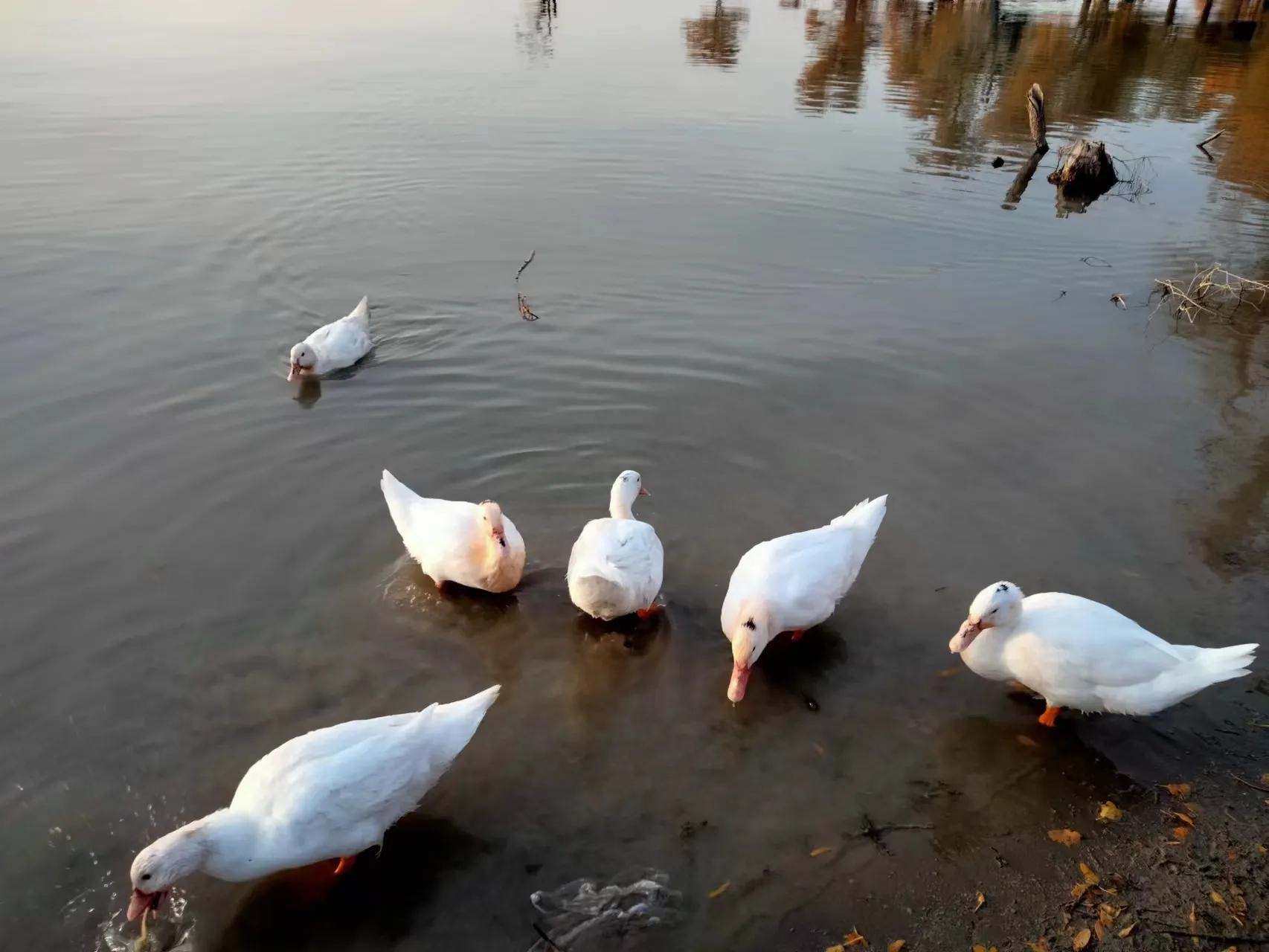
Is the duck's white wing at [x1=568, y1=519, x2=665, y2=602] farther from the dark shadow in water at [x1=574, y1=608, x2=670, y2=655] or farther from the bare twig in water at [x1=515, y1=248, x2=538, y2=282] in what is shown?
the bare twig in water at [x1=515, y1=248, x2=538, y2=282]

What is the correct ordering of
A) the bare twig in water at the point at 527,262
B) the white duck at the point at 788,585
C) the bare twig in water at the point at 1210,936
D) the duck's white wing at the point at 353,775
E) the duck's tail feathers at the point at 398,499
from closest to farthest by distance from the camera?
1. the bare twig in water at the point at 1210,936
2. the duck's white wing at the point at 353,775
3. the white duck at the point at 788,585
4. the duck's tail feathers at the point at 398,499
5. the bare twig in water at the point at 527,262

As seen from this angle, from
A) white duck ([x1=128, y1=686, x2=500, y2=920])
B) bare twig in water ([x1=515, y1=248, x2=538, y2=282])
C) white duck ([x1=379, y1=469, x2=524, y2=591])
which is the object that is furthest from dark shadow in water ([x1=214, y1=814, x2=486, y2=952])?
bare twig in water ([x1=515, y1=248, x2=538, y2=282])

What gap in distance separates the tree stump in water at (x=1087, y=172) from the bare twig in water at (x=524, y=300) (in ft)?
33.7

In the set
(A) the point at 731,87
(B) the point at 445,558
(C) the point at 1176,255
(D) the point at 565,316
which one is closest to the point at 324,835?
(B) the point at 445,558

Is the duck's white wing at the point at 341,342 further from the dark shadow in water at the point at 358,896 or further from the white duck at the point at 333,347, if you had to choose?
the dark shadow in water at the point at 358,896

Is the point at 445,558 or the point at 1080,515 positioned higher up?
the point at 445,558

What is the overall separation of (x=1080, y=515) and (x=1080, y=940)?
3864 millimetres

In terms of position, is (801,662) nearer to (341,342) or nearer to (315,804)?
(315,804)

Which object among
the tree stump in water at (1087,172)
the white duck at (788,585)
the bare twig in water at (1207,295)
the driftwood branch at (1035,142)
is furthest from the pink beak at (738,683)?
the tree stump in water at (1087,172)

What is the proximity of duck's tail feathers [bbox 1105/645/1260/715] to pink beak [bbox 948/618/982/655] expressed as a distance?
74 centimetres

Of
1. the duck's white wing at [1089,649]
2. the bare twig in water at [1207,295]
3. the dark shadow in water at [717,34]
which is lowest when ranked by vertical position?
the bare twig in water at [1207,295]

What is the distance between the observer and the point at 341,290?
11227mm

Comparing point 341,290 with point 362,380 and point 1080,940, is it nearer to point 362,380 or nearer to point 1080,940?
point 362,380

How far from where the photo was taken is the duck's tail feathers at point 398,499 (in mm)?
6305
